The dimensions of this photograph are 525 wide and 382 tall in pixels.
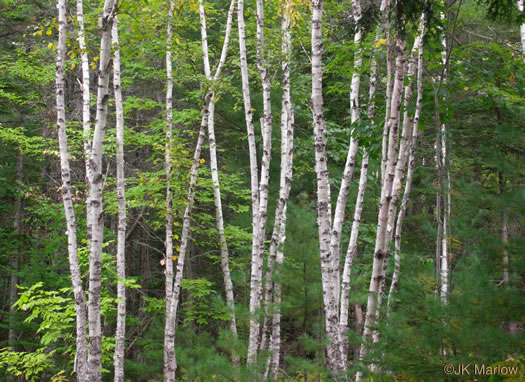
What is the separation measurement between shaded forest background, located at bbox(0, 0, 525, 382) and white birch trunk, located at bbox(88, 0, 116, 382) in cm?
25

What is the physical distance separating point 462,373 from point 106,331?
11.6 m

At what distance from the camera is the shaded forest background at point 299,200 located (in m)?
3.46

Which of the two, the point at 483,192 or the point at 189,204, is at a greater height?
the point at 189,204

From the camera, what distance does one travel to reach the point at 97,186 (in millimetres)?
5113

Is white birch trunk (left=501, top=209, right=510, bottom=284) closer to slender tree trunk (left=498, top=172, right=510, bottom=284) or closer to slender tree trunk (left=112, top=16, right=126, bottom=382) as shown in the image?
slender tree trunk (left=498, top=172, right=510, bottom=284)

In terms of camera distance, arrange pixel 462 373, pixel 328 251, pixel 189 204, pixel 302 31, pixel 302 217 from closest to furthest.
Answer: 1. pixel 462 373
2. pixel 328 251
3. pixel 302 217
4. pixel 189 204
5. pixel 302 31

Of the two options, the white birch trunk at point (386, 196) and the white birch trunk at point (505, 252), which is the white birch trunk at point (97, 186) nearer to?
the white birch trunk at point (386, 196)

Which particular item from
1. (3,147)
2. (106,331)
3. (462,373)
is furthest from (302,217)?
(3,147)

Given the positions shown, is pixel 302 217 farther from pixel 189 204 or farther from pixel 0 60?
pixel 0 60

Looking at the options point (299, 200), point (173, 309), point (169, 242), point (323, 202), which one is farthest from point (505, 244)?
point (299, 200)

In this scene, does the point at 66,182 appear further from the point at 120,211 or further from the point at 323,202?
the point at 323,202

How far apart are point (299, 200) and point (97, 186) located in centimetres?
647

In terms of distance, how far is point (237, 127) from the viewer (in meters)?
13.4

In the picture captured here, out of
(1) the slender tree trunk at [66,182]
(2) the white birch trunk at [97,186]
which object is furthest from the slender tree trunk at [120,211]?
(2) the white birch trunk at [97,186]
